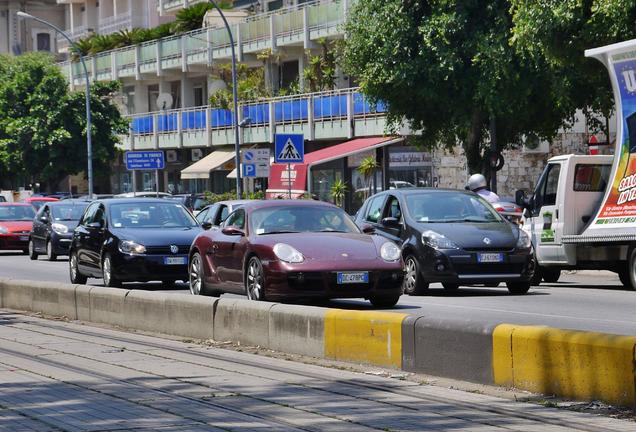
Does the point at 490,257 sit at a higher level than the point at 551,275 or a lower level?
higher

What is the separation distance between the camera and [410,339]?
11969mm

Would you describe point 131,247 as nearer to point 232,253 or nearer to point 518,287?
point 232,253

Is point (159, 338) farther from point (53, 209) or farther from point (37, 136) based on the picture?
point (37, 136)

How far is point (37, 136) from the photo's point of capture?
7112 cm

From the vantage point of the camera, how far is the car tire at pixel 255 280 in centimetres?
1758

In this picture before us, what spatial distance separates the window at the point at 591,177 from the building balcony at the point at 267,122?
71.2 feet

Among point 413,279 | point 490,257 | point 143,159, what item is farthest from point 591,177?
point 143,159

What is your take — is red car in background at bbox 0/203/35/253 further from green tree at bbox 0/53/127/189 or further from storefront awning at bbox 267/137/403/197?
green tree at bbox 0/53/127/189

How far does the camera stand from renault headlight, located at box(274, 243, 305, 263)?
1727 cm

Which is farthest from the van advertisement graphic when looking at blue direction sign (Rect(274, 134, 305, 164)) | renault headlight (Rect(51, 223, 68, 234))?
renault headlight (Rect(51, 223, 68, 234))

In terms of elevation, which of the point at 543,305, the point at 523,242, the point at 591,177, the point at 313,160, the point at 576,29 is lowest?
the point at 543,305

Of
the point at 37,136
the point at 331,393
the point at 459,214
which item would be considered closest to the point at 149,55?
the point at 37,136

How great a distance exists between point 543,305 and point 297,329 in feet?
21.5

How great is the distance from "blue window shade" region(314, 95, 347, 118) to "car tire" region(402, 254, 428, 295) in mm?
32663
